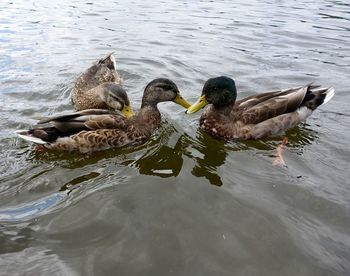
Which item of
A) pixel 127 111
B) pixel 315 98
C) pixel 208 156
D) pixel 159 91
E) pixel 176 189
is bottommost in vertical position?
pixel 208 156

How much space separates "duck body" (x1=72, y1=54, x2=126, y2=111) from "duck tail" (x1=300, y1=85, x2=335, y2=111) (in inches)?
130

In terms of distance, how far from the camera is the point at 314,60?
1073cm

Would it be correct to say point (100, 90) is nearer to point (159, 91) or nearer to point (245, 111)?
point (159, 91)

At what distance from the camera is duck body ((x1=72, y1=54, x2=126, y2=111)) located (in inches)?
267

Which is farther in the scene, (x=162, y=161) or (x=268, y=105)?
(x=268, y=105)

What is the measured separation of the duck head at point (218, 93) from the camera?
6.39 metres

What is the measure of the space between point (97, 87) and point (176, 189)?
3.06 meters

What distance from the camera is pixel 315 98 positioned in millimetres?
7078

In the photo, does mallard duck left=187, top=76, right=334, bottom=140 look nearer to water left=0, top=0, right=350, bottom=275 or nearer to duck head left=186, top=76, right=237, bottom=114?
duck head left=186, top=76, right=237, bottom=114

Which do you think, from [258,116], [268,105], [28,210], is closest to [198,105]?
[258,116]

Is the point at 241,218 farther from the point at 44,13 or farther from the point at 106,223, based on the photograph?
the point at 44,13

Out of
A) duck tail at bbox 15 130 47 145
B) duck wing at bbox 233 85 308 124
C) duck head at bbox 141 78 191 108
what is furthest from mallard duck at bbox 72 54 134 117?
duck wing at bbox 233 85 308 124

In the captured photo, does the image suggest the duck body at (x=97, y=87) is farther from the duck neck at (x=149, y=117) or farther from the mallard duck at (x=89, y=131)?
the mallard duck at (x=89, y=131)

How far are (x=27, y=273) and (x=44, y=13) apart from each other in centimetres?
1344
